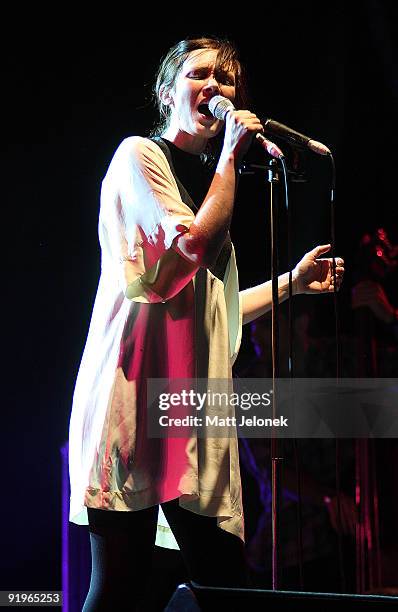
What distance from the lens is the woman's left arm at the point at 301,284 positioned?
182 cm

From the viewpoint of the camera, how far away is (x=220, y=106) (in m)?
1.55

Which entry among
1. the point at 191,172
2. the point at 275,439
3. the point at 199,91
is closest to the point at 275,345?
the point at 275,439

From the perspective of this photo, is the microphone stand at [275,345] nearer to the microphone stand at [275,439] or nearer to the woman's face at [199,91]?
the microphone stand at [275,439]

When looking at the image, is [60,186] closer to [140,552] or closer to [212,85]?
[212,85]

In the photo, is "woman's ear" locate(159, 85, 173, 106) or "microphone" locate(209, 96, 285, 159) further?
"woman's ear" locate(159, 85, 173, 106)

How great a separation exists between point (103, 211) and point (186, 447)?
448 mm

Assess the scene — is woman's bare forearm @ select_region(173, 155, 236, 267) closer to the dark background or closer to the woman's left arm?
the woman's left arm

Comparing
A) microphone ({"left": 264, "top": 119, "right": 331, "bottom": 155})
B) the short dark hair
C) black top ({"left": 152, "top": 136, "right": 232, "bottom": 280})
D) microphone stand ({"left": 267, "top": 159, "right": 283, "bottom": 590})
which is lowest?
microphone stand ({"left": 267, "top": 159, "right": 283, "bottom": 590})

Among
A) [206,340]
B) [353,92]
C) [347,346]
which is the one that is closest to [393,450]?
[347,346]

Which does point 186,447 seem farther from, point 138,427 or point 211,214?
point 211,214

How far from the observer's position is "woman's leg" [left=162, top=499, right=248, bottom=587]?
148cm

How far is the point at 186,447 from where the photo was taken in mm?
1469

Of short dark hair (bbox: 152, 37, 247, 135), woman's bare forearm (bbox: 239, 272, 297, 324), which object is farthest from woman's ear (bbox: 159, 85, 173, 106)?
woman's bare forearm (bbox: 239, 272, 297, 324)

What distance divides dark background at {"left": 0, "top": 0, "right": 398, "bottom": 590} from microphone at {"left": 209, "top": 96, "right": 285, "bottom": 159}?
0.66m
